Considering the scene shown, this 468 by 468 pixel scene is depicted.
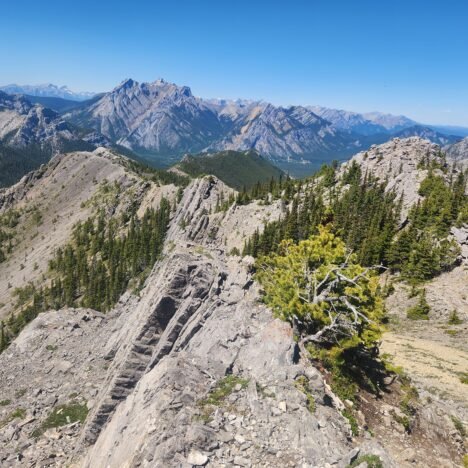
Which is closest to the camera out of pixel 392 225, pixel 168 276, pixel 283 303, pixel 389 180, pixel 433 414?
pixel 433 414

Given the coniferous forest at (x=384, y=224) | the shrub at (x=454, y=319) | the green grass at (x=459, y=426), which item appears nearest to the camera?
the green grass at (x=459, y=426)

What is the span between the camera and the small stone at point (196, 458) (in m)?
16.5

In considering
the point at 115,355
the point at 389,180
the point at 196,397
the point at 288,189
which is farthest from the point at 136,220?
the point at 196,397

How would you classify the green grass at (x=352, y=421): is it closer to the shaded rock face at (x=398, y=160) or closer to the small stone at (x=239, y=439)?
the small stone at (x=239, y=439)

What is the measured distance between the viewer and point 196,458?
1666 cm

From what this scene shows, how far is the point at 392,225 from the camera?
3538 inches

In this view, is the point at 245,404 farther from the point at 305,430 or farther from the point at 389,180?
the point at 389,180

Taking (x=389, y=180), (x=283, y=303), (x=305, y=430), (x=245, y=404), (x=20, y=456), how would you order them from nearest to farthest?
(x=305, y=430)
(x=245, y=404)
(x=283, y=303)
(x=20, y=456)
(x=389, y=180)

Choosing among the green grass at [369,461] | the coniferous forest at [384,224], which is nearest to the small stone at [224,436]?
the green grass at [369,461]

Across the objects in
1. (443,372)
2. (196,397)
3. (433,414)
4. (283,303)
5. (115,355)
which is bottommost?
(115,355)

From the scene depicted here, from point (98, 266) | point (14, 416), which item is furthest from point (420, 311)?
point (98, 266)

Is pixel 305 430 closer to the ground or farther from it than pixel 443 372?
farther from it

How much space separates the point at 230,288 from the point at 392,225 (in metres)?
65.9

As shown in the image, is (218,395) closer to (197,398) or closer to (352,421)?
(197,398)
